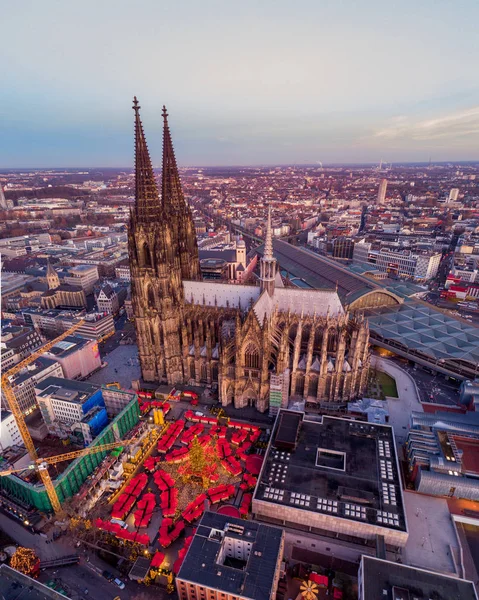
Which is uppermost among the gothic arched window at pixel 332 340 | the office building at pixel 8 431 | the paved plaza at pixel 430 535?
the gothic arched window at pixel 332 340

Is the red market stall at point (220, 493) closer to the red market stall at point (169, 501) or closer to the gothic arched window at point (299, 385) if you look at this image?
the red market stall at point (169, 501)

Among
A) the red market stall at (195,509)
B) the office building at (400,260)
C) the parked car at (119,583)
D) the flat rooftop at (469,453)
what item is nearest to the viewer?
the parked car at (119,583)

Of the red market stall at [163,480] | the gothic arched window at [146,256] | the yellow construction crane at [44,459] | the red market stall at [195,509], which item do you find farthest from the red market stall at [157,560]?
the gothic arched window at [146,256]

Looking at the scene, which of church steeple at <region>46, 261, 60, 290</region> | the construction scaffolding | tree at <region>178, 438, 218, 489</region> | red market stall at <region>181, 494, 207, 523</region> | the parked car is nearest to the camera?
the parked car

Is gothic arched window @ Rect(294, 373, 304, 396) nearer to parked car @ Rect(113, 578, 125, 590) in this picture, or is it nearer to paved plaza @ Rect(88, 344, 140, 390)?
paved plaza @ Rect(88, 344, 140, 390)

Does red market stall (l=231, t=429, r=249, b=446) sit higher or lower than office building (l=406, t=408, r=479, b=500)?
lower

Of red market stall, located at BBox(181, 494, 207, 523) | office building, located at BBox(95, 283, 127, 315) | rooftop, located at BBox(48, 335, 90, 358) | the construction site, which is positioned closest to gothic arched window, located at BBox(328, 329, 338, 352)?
Result: the construction site

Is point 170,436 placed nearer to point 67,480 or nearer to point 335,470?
point 67,480

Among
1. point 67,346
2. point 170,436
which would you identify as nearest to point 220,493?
point 170,436

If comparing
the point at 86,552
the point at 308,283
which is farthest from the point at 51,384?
the point at 308,283
